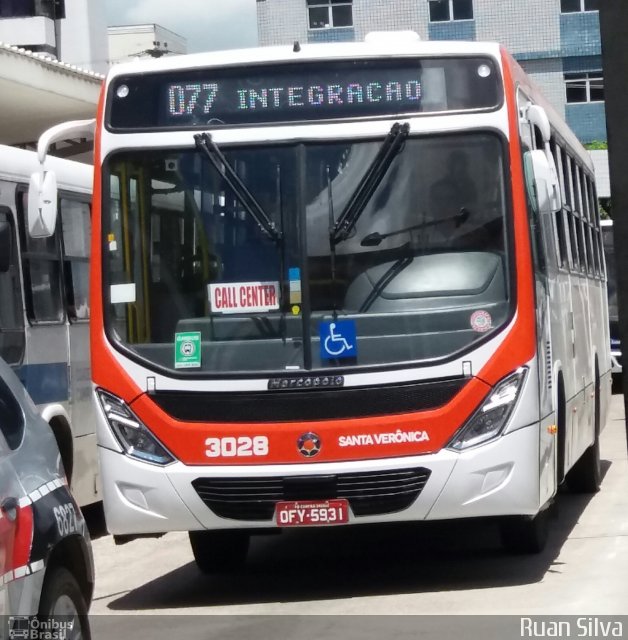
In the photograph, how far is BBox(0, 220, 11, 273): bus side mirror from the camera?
11211 mm

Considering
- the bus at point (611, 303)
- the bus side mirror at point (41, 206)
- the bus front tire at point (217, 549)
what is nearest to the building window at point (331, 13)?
the bus at point (611, 303)

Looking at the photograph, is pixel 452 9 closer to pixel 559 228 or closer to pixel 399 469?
pixel 559 228

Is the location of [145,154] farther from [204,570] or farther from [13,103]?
[13,103]

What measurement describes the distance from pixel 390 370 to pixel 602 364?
664 centimetres

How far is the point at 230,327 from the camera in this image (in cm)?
930

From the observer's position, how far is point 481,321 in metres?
9.21

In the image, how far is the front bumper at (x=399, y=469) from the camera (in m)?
9.05

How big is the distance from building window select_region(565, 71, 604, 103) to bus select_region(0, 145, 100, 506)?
42037mm

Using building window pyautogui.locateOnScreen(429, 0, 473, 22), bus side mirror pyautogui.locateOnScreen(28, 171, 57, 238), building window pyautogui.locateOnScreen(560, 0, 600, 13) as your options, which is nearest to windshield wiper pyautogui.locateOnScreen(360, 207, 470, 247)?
bus side mirror pyautogui.locateOnScreen(28, 171, 57, 238)

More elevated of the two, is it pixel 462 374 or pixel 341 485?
pixel 462 374

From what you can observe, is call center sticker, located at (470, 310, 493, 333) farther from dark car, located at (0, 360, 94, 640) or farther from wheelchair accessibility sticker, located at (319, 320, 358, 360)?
dark car, located at (0, 360, 94, 640)

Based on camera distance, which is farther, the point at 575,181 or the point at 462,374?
the point at 575,181

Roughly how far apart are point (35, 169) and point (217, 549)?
3.52 meters

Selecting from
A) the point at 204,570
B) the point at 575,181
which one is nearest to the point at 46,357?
the point at 204,570
